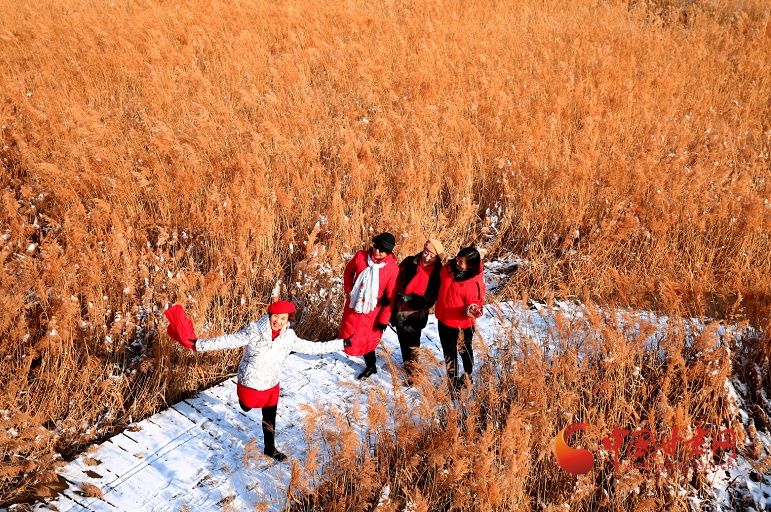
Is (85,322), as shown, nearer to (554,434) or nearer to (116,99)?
(554,434)

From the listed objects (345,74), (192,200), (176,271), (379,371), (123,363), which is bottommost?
(379,371)

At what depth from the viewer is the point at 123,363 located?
4027mm

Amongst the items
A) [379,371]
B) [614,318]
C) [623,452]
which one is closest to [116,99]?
[379,371]

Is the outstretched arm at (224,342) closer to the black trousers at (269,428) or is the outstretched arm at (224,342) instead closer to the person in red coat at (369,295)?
the black trousers at (269,428)

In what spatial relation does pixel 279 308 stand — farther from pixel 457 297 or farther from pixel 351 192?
pixel 351 192

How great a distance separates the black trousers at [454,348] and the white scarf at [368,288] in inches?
21.0

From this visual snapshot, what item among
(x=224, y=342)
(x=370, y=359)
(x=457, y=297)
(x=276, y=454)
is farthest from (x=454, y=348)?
(x=224, y=342)

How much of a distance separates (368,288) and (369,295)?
50 millimetres

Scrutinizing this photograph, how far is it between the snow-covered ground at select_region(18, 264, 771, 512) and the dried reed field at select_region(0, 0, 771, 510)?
201mm

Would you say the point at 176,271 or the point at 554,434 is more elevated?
the point at 176,271

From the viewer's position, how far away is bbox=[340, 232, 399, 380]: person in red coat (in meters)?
3.96

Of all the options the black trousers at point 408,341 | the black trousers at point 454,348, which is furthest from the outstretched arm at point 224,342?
the black trousers at point 454,348

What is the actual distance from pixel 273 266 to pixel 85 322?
1.55m

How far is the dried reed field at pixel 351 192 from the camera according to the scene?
11.7 ft
